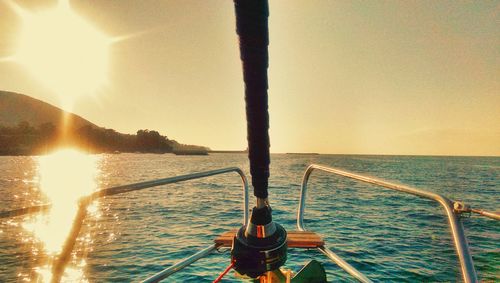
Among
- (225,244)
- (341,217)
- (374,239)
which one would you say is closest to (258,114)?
(225,244)

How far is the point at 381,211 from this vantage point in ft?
70.9

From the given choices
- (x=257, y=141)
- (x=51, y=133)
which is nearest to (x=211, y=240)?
(x=257, y=141)

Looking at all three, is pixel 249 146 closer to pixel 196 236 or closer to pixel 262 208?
pixel 262 208

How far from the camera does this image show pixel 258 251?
4.89 feet

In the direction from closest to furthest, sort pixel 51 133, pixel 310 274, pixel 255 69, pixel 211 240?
→ pixel 255 69 < pixel 310 274 < pixel 211 240 < pixel 51 133

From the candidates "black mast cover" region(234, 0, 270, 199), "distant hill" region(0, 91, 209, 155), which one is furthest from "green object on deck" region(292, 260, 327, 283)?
"distant hill" region(0, 91, 209, 155)

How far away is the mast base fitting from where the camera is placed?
1.49 meters

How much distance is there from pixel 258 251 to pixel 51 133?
639 ft

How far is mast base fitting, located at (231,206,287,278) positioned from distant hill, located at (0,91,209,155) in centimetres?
18336

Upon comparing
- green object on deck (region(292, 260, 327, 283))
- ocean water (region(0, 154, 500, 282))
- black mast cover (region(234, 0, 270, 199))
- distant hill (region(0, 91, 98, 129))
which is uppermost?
distant hill (region(0, 91, 98, 129))

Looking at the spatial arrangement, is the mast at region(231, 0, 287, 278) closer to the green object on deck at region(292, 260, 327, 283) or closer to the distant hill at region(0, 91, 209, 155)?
the green object on deck at region(292, 260, 327, 283)

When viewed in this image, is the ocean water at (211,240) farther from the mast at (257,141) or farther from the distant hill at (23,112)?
the distant hill at (23,112)

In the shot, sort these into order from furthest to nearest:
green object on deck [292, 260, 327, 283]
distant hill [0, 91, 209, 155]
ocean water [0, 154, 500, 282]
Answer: distant hill [0, 91, 209, 155] < ocean water [0, 154, 500, 282] < green object on deck [292, 260, 327, 283]

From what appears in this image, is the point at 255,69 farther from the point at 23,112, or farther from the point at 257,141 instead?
the point at 23,112
